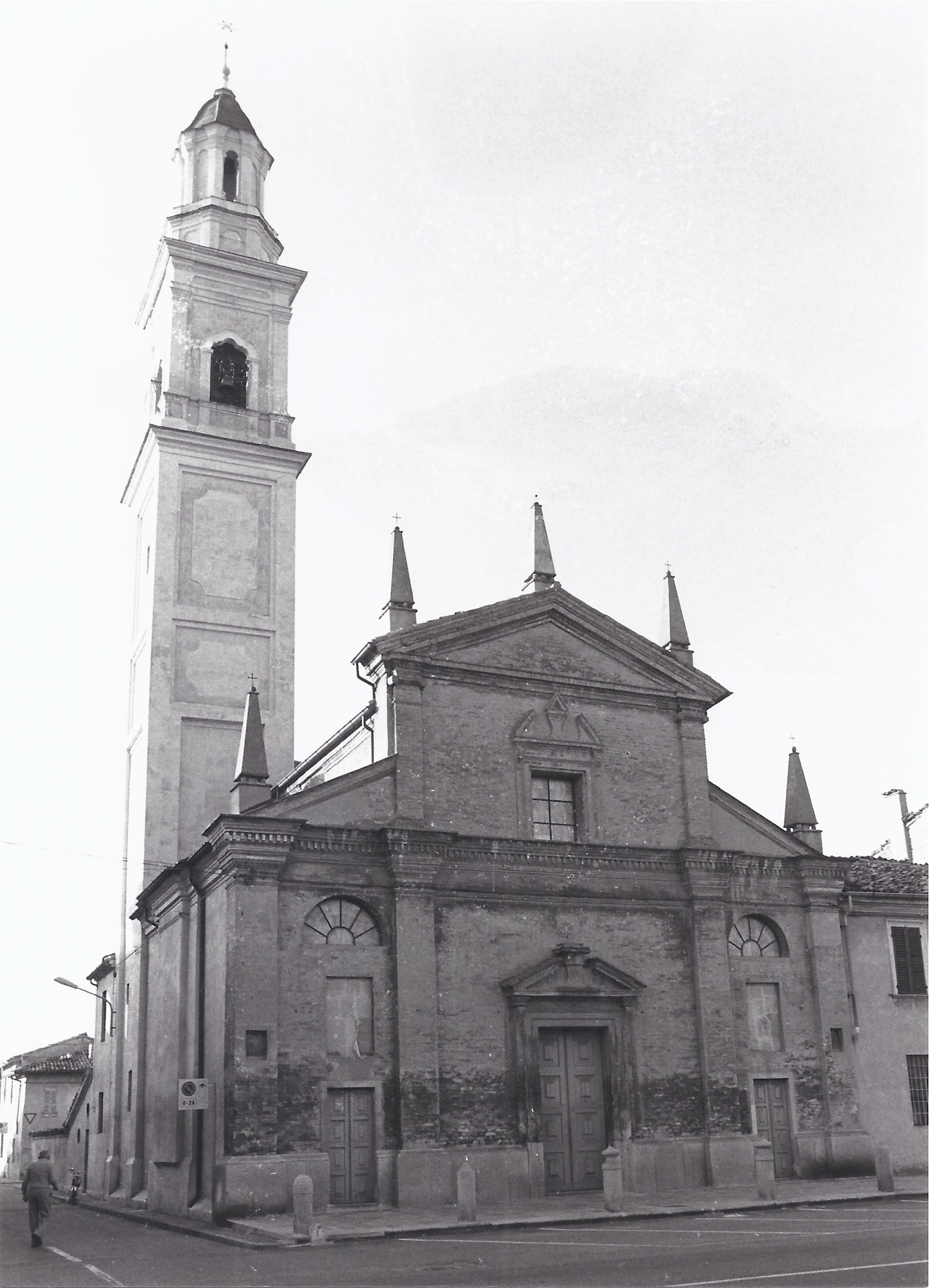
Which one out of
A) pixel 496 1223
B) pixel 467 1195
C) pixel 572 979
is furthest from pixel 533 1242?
pixel 572 979

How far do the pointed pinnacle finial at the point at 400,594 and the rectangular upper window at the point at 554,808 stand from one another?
4171 mm

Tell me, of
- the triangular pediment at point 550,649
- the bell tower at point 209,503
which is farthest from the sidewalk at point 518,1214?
the bell tower at point 209,503

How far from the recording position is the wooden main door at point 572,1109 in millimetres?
23547

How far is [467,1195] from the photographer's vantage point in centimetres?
1888

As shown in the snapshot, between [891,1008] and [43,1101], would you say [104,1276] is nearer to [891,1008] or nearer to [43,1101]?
[891,1008]

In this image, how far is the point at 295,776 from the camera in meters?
31.6

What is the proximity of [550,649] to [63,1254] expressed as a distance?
14.4 meters

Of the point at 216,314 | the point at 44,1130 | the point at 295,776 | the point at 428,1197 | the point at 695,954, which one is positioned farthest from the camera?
the point at 44,1130

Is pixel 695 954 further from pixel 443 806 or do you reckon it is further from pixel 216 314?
pixel 216 314

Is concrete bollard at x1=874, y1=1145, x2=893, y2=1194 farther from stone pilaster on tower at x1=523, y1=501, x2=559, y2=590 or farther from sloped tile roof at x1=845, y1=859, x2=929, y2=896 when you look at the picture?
stone pilaster on tower at x1=523, y1=501, x2=559, y2=590

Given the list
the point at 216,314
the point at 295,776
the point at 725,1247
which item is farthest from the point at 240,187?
the point at 725,1247

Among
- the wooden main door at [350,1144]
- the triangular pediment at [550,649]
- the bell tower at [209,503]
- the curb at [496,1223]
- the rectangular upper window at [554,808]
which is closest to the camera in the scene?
the curb at [496,1223]

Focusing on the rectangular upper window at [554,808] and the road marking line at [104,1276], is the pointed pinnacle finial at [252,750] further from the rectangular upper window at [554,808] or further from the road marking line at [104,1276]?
the road marking line at [104,1276]

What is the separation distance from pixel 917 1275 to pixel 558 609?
16853 millimetres
